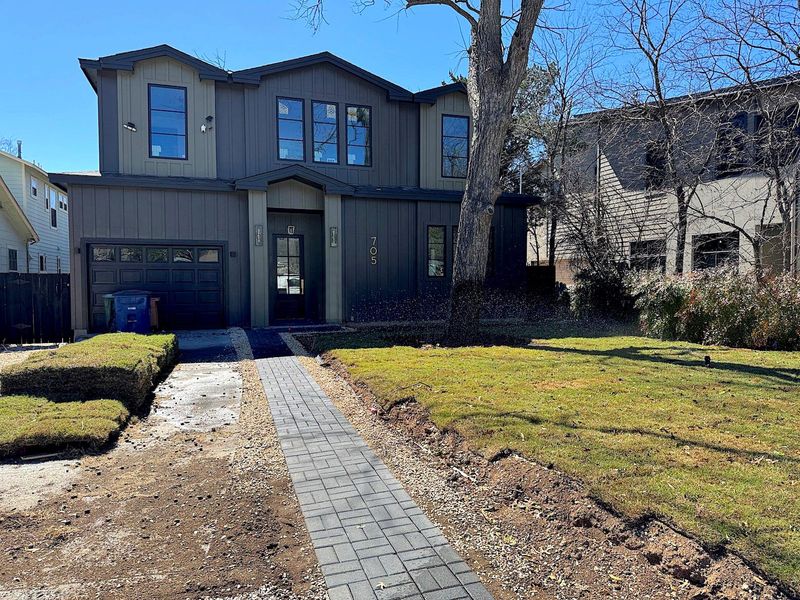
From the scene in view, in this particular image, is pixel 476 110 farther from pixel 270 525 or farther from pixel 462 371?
pixel 270 525

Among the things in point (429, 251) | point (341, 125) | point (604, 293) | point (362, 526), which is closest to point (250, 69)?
point (341, 125)

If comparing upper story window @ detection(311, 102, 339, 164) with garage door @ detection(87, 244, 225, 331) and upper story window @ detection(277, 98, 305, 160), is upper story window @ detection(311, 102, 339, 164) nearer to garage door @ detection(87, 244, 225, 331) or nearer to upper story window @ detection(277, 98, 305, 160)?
upper story window @ detection(277, 98, 305, 160)

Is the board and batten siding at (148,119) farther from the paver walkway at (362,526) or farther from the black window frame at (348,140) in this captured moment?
the paver walkway at (362,526)

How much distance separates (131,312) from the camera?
11.0 meters

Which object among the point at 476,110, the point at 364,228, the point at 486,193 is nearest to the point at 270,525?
the point at 486,193

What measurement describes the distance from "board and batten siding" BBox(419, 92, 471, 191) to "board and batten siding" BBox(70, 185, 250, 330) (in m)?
5.25

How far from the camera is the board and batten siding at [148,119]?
12297 mm

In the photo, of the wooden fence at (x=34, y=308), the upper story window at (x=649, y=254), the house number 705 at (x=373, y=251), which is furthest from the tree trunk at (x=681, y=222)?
the wooden fence at (x=34, y=308)

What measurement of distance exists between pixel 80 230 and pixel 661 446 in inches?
483

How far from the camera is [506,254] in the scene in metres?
15.0

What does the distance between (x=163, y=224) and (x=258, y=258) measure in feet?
7.57

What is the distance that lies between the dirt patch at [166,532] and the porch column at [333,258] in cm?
873

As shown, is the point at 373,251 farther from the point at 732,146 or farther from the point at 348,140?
the point at 732,146

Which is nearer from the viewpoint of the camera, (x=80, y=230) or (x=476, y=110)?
(x=476, y=110)
